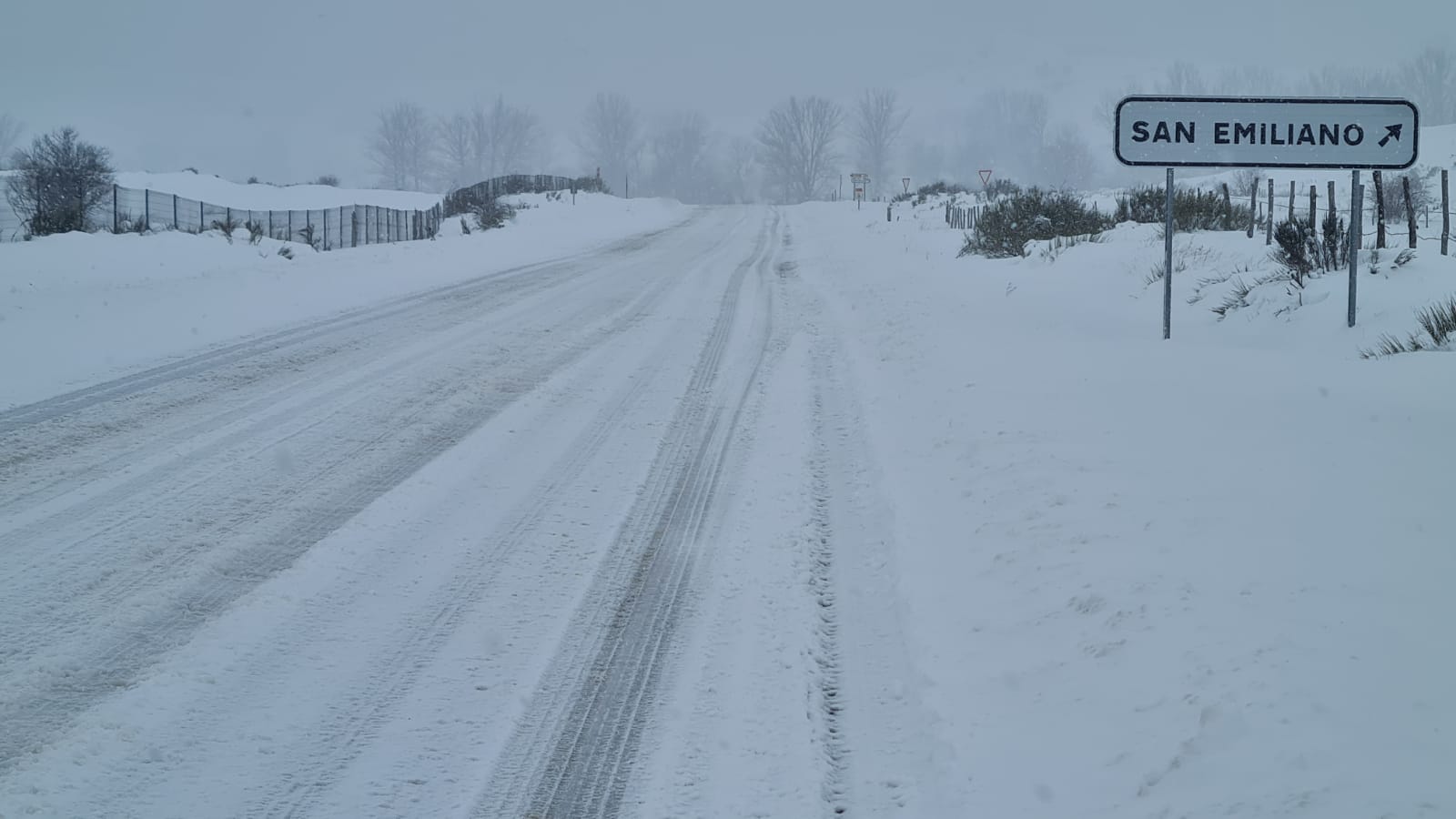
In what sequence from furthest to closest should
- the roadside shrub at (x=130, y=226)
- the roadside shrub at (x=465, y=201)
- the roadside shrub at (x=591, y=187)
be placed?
the roadside shrub at (x=591, y=187) < the roadside shrub at (x=465, y=201) < the roadside shrub at (x=130, y=226)

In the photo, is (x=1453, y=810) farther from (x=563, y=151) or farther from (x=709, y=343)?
(x=563, y=151)

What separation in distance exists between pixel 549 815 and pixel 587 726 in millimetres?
523

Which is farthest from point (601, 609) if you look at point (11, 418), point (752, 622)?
point (11, 418)

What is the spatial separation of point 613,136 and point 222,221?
420 ft

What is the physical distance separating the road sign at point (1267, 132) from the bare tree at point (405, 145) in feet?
450

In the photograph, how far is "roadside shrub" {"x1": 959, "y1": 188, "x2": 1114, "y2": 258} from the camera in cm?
2097

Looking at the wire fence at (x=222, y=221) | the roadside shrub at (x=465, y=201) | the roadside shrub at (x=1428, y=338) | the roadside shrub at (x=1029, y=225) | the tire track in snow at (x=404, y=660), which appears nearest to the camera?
the tire track in snow at (x=404, y=660)

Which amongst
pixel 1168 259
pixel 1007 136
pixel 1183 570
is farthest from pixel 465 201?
pixel 1007 136

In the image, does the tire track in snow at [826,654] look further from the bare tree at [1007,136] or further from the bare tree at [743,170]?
the bare tree at [743,170]

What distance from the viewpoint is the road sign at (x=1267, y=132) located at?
8.87 metres

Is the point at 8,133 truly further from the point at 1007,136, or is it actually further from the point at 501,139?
the point at 1007,136

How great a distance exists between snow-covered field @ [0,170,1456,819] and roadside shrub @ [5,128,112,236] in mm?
17610

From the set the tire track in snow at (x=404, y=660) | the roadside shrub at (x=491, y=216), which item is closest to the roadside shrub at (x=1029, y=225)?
the tire track in snow at (x=404, y=660)

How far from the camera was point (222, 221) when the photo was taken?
85.7ft
